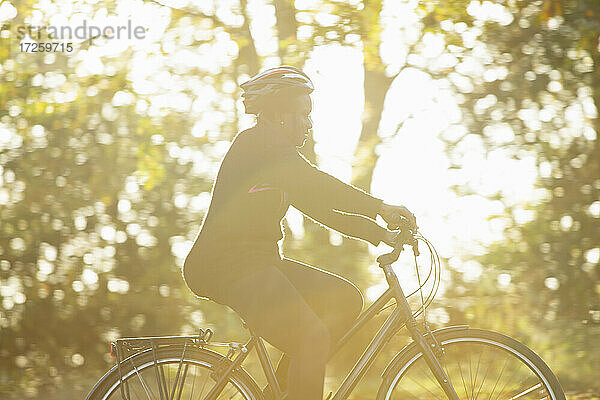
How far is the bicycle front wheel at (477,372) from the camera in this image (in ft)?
13.0

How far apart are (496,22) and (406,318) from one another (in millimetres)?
5171

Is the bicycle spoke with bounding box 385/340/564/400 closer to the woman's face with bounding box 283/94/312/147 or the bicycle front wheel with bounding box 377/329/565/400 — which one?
the bicycle front wheel with bounding box 377/329/565/400

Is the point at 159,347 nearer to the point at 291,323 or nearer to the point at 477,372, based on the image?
the point at 291,323

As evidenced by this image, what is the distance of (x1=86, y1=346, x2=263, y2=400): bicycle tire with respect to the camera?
3.90 m

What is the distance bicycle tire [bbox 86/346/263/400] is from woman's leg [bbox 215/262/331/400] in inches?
13.1

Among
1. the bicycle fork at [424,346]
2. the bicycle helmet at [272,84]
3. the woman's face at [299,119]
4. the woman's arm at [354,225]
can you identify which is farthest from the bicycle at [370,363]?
the bicycle helmet at [272,84]

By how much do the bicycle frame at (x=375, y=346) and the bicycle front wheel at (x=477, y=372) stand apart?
47 mm

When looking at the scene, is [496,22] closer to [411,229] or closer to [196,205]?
[196,205]

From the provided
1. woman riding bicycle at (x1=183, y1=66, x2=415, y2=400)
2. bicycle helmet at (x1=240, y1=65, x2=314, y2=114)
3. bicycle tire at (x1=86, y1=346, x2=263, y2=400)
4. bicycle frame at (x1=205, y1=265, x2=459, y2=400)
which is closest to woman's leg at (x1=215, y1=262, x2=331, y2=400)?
woman riding bicycle at (x1=183, y1=66, x2=415, y2=400)

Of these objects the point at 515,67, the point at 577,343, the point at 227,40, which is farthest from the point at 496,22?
the point at 577,343

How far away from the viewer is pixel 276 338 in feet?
12.1

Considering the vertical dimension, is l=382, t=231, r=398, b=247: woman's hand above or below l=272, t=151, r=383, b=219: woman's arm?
below

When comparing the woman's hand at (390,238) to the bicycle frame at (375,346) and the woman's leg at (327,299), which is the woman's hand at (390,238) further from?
the woman's leg at (327,299)

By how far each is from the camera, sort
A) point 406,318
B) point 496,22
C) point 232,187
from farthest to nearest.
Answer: point 496,22, point 406,318, point 232,187
